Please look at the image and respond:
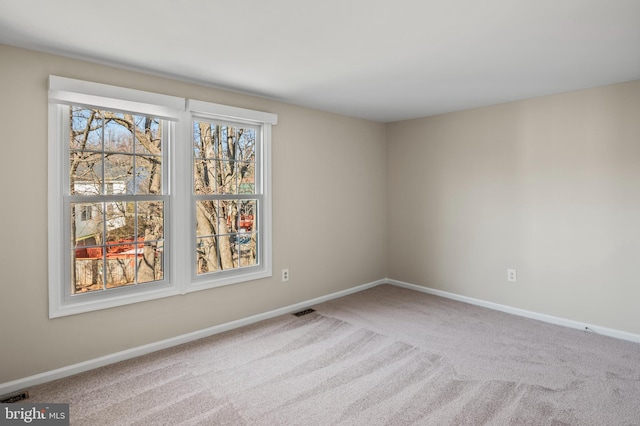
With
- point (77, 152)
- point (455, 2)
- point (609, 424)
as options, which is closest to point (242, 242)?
point (77, 152)

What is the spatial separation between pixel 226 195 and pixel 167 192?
556mm

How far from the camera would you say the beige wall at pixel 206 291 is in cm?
240

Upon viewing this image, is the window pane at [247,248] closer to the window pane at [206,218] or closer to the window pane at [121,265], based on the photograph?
the window pane at [206,218]

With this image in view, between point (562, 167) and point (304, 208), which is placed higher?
point (562, 167)

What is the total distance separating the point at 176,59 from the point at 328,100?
163cm

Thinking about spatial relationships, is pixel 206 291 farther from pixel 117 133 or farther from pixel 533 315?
pixel 533 315

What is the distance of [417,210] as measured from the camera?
4.78m

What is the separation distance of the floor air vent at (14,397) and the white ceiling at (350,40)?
89.5 inches

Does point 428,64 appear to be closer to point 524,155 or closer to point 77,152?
point 524,155

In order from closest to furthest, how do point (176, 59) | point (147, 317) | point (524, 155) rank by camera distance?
point (176, 59), point (147, 317), point (524, 155)

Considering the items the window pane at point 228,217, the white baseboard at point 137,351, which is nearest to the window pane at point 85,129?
the window pane at point 228,217

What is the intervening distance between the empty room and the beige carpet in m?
0.02

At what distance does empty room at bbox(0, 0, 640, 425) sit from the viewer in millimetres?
2158

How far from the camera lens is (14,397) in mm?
2309
